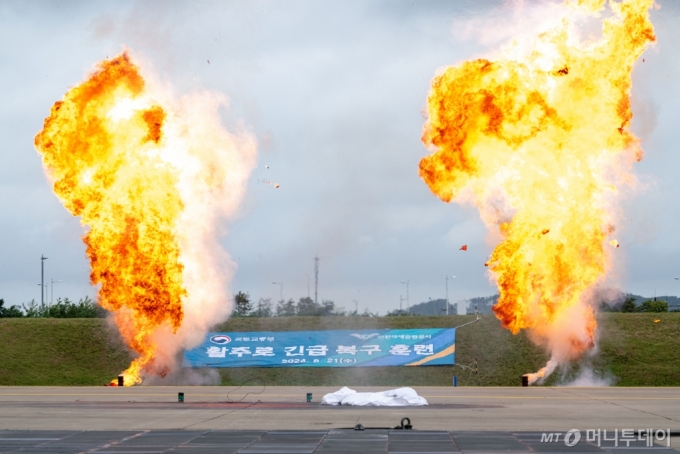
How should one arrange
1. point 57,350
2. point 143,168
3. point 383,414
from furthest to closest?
point 57,350 < point 143,168 < point 383,414

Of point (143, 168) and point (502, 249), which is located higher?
point (143, 168)

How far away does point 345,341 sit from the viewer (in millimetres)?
44750

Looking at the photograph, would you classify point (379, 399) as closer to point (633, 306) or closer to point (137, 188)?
point (137, 188)

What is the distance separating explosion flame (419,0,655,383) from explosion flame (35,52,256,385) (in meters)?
11.1

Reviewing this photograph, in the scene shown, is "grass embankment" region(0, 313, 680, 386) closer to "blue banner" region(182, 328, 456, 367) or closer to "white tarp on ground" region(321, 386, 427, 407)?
"blue banner" region(182, 328, 456, 367)

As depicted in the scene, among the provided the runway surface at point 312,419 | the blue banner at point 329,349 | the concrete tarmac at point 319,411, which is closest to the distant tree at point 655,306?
the blue banner at point 329,349

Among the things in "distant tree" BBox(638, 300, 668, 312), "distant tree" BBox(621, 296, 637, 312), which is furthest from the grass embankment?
"distant tree" BBox(621, 296, 637, 312)

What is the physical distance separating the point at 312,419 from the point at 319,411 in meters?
2.27

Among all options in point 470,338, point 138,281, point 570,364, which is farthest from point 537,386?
point 138,281

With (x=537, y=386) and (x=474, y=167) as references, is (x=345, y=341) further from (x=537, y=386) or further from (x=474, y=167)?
(x=474, y=167)

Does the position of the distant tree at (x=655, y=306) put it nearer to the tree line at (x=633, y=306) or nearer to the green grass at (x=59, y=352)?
the tree line at (x=633, y=306)

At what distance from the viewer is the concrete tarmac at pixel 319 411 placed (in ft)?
73.4

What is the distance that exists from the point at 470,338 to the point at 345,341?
7.55 meters

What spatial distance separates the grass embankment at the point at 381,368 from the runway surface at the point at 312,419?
8371 mm
